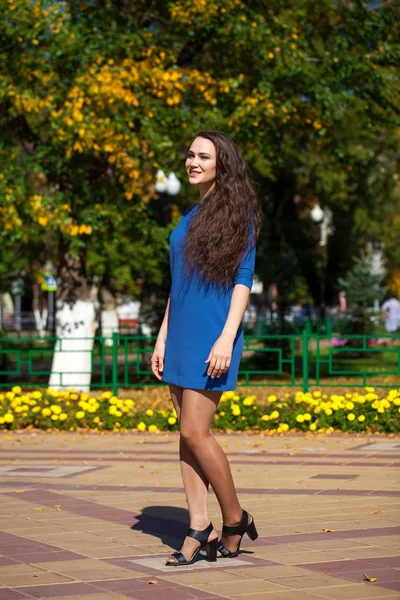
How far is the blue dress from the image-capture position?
5016 mm

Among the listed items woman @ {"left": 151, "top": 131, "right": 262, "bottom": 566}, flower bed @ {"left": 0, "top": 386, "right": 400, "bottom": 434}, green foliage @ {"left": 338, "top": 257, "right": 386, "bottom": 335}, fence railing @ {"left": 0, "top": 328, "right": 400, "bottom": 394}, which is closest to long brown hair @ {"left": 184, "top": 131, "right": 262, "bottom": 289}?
woman @ {"left": 151, "top": 131, "right": 262, "bottom": 566}

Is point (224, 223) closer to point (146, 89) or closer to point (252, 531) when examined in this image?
point (252, 531)

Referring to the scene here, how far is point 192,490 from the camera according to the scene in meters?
5.16

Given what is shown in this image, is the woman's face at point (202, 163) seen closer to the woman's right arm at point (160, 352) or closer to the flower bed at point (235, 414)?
the woman's right arm at point (160, 352)

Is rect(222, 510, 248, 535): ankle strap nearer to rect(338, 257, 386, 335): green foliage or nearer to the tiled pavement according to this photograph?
the tiled pavement

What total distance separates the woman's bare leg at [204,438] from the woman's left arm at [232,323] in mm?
160

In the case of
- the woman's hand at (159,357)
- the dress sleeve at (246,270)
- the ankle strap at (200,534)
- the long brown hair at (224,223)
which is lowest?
the ankle strap at (200,534)

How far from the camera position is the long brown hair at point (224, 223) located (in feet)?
16.6

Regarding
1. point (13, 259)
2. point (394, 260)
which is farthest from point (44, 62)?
point (394, 260)

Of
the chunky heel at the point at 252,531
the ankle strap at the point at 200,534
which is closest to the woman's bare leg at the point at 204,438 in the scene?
the ankle strap at the point at 200,534

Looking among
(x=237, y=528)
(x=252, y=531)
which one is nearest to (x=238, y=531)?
(x=237, y=528)

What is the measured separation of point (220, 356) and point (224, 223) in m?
0.63

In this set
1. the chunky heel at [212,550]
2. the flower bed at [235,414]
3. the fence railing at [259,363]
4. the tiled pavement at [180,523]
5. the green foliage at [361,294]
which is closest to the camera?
the tiled pavement at [180,523]

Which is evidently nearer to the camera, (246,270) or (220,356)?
(220,356)
